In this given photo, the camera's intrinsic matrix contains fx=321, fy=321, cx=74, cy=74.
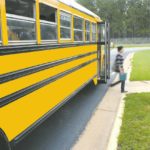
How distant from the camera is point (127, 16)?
76.1m

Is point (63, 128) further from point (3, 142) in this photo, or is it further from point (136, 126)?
point (3, 142)

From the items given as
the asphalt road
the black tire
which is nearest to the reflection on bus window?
the black tire

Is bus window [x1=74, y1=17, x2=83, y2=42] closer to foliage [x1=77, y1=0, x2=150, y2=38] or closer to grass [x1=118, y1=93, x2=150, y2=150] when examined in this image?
grass [x1=118, y1=93, x2=150, y2=150]

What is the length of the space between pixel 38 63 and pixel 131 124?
2.33 meters

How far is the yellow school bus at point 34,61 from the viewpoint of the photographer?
3.42 m

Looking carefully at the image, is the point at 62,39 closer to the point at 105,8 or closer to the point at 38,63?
the point at 38,63

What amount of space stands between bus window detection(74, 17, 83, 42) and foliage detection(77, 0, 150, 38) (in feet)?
220

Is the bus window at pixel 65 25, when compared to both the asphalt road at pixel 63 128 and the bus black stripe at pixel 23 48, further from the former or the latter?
the asphalt road at pixel 63 128

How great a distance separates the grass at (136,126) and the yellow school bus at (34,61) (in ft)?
3.80

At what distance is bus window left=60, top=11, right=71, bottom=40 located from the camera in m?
5.42

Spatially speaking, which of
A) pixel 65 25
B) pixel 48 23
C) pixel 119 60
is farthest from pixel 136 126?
pixel 119 60

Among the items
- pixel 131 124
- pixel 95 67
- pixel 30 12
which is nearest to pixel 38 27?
pixel 30 12

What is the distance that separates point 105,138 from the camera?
5250mm

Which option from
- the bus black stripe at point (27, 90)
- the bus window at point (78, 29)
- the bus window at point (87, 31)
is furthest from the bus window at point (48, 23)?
the bus window at point (87, 31)
